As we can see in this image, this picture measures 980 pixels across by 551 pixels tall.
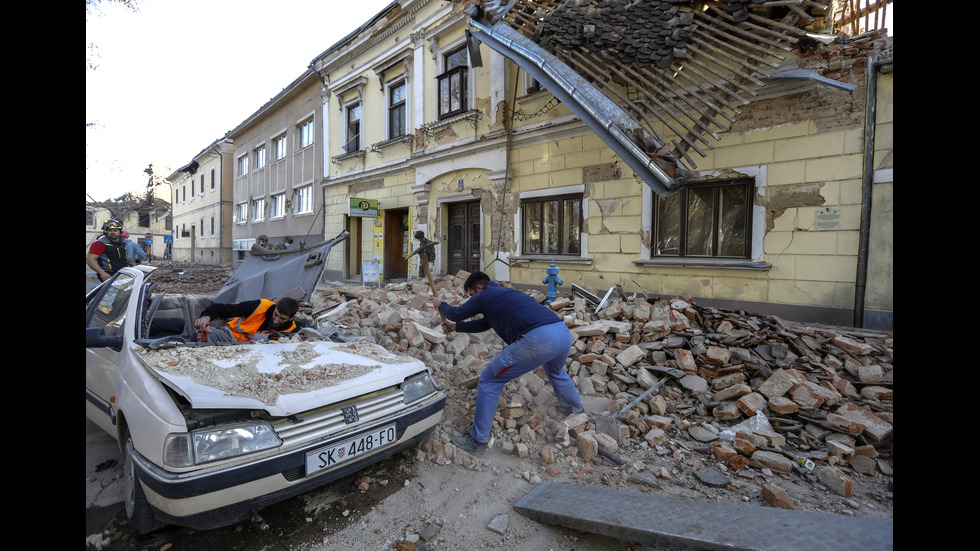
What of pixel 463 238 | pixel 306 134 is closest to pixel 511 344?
pixel 463 238

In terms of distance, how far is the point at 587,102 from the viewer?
581 cm

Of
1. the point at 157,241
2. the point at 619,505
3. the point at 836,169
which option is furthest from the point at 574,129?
the point at 157,241

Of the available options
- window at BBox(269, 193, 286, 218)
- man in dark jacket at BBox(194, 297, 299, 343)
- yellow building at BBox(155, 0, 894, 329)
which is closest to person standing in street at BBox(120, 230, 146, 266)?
man in dark jacket at BBox(194, 297, 299, 343)

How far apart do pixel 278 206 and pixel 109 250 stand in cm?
1295

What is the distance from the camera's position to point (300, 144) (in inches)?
648

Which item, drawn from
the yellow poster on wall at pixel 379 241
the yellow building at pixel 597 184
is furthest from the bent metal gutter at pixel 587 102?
the yellow poster on wall at pixel 379 241

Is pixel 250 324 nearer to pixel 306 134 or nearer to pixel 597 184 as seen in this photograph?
pixel 597 184

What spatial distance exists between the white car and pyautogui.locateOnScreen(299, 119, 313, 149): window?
14558 mm

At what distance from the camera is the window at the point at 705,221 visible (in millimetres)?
6031

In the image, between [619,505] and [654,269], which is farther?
[654,269]

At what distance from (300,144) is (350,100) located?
4.56m

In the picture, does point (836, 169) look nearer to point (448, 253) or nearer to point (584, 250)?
point (584, 250)

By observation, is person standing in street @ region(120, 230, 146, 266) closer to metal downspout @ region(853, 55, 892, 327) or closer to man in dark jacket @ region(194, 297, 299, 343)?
man in dark jacket @ region(194, 297, 299, 343)

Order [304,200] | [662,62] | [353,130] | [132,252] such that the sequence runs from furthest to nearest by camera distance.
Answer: [304,200] < [353,130] < [132,252] < [662,62]
